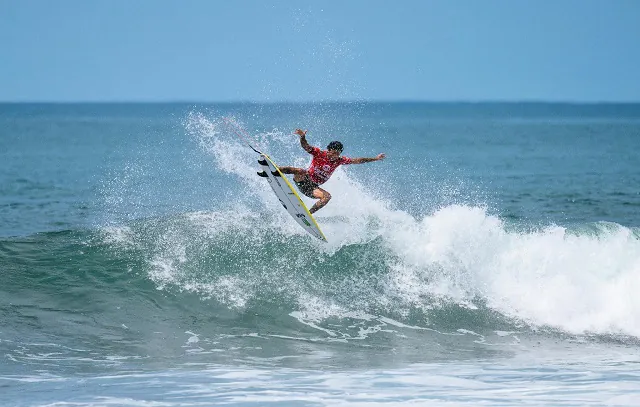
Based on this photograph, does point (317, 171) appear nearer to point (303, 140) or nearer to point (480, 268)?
point (303, 140)

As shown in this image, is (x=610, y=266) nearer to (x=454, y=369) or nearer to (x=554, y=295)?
(x=554, y=295)

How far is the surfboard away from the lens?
1339 centimetres

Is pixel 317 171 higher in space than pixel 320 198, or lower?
higher

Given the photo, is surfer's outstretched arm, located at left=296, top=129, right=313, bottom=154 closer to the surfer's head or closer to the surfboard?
the surfer's head

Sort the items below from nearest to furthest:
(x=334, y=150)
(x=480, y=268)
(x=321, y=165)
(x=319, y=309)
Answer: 1. (x=319, y=309)
2. (x=334, y=150)
3. (x=321, y=165)
4. (x=480, y=268)

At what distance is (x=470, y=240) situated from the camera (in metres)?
15.0

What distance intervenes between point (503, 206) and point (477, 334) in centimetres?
1291


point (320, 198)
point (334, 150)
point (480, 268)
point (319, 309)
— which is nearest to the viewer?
point (319, 309)

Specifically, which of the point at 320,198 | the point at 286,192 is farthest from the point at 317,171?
the point at 286,192

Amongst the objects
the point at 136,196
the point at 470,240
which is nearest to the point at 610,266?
the point at 470,240

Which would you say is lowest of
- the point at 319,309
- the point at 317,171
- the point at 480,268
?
the point at 319,309

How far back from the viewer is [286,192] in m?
13.7

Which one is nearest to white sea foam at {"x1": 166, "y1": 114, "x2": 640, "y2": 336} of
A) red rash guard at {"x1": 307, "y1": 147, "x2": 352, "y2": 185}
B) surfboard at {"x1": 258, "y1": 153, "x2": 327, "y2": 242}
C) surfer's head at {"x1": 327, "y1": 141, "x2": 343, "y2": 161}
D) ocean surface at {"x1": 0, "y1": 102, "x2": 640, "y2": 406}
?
ocean surface at {"x1": 0, "y1": 102, "x2": 640, "y2": 406}

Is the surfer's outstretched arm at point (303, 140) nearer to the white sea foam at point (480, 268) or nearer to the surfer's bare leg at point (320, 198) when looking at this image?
the surfer's bare leg at point (320, 198)
